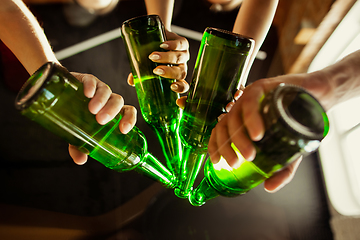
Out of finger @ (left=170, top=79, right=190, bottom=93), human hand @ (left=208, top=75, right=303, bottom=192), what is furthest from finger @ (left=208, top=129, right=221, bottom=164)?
finger @ (left=170, top=79, right=190, bottom=93)

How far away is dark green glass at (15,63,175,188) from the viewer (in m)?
0.21

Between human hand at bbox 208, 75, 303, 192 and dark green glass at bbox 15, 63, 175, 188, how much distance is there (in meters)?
0.14

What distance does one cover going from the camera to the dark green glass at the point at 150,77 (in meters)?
0.30

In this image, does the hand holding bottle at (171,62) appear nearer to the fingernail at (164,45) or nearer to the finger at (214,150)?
the fingernail at (164,45)

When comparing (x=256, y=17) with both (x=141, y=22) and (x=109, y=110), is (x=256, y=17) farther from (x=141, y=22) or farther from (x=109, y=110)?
(x=109, y=110)

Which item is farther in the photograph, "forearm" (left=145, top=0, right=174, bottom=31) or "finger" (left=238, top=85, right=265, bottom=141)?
"forearm" (left=145, top=0, right=174, bottom=31)

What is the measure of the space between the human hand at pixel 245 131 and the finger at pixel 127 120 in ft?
0.42

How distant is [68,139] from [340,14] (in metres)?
0.94

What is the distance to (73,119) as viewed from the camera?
24cm

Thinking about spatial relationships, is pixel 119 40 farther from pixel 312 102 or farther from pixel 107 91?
pixel 312 102

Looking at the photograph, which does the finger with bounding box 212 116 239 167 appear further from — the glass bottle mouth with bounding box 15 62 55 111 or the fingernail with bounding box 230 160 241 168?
the glass bottle mouth with bounding box 15 62 55 111

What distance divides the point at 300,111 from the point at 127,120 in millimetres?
230

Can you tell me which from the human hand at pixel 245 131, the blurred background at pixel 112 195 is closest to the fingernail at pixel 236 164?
the human hand at pixel 245 131

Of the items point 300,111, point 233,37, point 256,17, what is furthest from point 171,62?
point 256,17
